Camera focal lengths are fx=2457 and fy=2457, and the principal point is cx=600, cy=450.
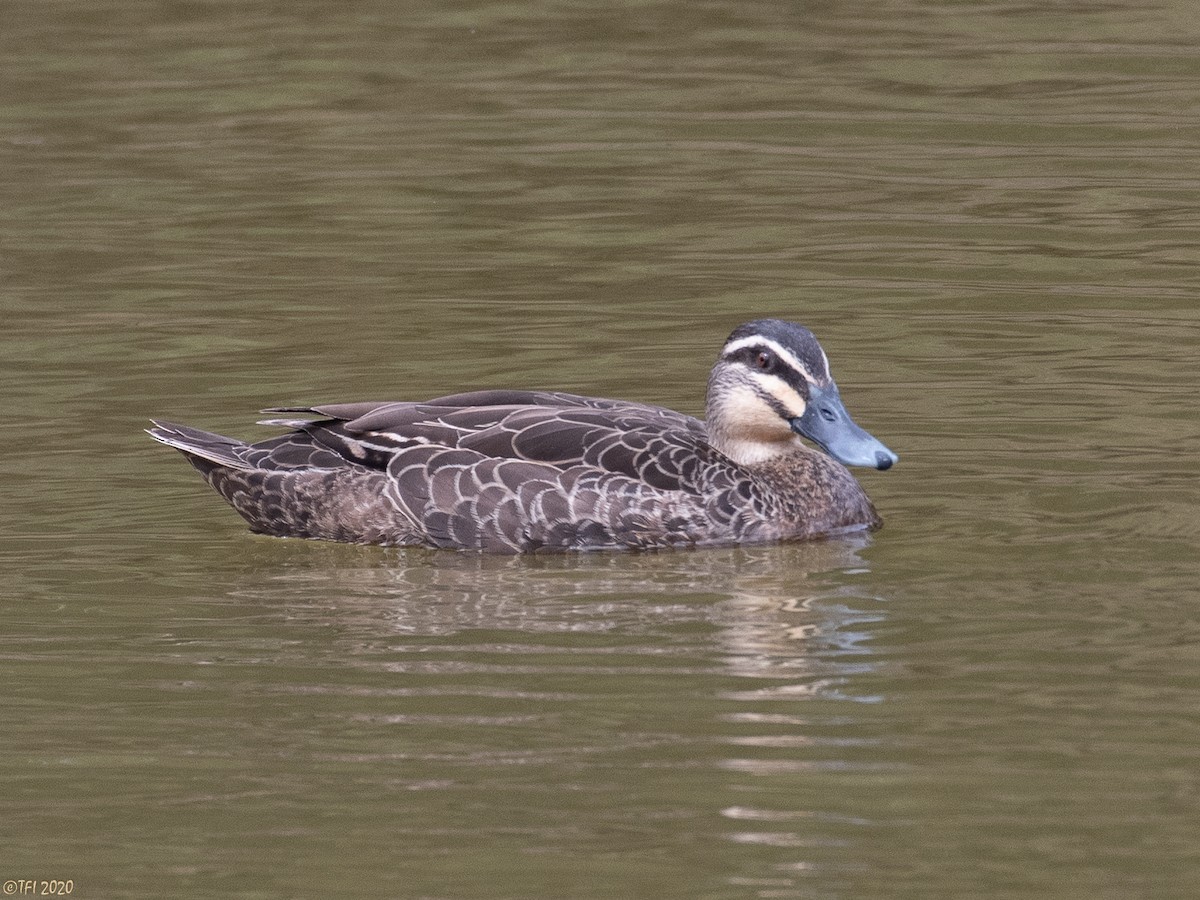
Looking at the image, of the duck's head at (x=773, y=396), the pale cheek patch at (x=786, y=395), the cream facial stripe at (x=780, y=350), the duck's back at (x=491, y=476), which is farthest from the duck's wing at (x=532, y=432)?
the cream facial stripe at (x=780, y=350)

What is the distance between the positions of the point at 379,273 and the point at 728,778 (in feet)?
28.7

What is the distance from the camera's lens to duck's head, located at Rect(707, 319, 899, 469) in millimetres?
10969

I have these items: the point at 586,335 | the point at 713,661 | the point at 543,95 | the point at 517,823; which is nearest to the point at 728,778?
the point at 517,823

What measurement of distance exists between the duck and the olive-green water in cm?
19

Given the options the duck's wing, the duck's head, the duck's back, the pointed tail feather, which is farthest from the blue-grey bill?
the pointed tail feather

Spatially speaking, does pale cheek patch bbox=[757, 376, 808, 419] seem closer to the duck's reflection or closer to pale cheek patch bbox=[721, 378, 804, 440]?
pale cheek patch bbox=[721, 378, 804, 440]

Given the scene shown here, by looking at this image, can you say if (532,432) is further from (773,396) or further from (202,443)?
(202,443)

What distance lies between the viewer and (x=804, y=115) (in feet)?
64.1

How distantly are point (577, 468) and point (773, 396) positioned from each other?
96cm

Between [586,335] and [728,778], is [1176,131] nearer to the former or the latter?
[586,335]

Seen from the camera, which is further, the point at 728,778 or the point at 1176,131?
the point at 1176,131

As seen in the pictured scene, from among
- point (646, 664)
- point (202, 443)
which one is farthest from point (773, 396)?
point (202, 443)

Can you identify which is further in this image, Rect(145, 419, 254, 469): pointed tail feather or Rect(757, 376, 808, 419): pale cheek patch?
Rect(145, 419, 254, 469): pointed tail feather

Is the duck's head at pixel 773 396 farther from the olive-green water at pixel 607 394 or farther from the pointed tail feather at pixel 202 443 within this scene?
the pointed tail feather at pixel 202 443
